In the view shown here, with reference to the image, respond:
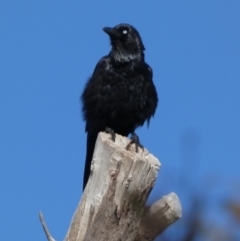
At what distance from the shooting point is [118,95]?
534 cm

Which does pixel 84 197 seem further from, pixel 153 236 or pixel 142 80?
pixel 142 80

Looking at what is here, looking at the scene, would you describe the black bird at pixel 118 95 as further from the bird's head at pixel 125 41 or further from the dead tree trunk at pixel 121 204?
the dead tree trunk at pixel 121 204

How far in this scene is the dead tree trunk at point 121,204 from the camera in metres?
2.81

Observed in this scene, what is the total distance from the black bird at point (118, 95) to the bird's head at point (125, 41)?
0.01 metres

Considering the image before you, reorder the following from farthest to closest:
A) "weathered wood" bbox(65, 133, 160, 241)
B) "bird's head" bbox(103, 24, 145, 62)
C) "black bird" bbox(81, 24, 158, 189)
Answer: "bird's head" bbox(103, 24, 145, 62)
"black bird" bbox(81, 24, 158, 189)
"weathered wood" bbox(65, 133, 160, 241)

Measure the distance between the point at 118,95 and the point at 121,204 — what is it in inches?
104

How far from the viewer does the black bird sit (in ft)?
17.5

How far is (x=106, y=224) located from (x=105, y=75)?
2.87 m

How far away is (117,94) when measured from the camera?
17.5 ft

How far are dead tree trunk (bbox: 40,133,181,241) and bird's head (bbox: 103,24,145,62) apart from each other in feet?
9.11

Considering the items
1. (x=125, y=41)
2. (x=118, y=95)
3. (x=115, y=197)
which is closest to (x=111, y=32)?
(x=125, y=41)

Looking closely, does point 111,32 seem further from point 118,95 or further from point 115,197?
point 115,197

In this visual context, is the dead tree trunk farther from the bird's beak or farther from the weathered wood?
the bird's beak

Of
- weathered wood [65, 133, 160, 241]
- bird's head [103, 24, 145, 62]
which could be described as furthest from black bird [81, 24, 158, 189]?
weathered wood [65, 133, 160, 241]
